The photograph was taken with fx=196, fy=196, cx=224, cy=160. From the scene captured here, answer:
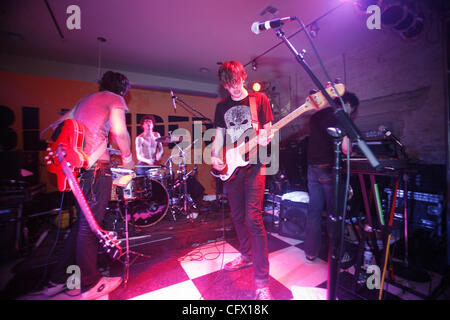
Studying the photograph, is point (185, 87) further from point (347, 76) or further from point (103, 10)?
point (347, 76)

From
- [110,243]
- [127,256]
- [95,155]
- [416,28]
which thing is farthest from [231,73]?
[416,28]

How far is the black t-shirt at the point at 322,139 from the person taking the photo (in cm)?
204

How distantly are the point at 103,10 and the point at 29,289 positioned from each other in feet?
11.3

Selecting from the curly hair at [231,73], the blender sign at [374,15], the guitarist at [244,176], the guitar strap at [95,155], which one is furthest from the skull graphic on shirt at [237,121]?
the blender sign at [374,15]

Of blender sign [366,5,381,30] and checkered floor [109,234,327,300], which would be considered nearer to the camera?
checkered floor [109,234,327,300]

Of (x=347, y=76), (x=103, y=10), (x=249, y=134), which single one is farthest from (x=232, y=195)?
(x=347, y=76)

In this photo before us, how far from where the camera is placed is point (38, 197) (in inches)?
131

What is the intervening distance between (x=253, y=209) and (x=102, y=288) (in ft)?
4.66

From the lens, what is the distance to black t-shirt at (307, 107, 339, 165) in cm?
204

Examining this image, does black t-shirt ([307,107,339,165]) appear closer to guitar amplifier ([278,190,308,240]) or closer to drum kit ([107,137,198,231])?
guitar amplifier ([278,190,308,240])

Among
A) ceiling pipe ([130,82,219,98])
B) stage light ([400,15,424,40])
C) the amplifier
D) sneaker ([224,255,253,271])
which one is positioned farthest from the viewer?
ceiling pipe ([130,82,219,98])

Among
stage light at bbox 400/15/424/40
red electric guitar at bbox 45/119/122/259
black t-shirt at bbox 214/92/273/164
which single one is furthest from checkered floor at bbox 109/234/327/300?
stage light at bbox 400/15/424/40

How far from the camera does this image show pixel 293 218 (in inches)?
105

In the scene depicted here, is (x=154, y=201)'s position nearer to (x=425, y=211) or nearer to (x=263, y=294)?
(x=263, y=294)
